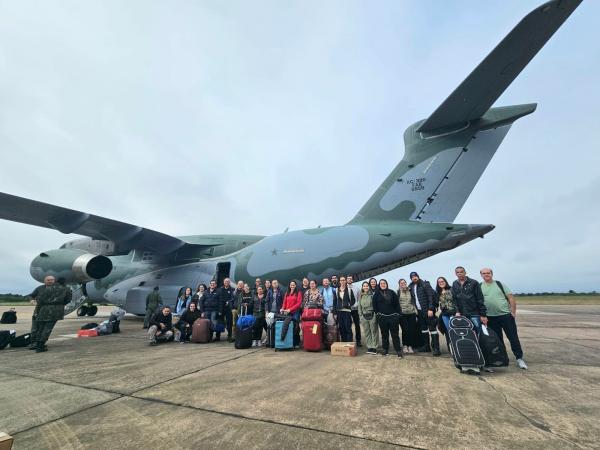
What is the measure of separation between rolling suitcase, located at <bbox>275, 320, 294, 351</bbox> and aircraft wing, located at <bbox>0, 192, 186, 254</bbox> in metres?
6.70

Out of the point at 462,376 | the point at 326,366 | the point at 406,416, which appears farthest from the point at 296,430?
the point at 462,376

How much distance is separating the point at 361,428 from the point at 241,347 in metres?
4.19

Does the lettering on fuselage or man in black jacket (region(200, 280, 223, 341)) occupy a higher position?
the lettering on fuselage

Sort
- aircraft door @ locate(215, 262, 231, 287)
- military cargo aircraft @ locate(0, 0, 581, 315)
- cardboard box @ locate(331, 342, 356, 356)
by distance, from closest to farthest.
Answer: cardboard box @ locate(331, 342, 356, 356) → military cargo aircraft @ locate(0, 0, 581, 315) → aircraft door @ locate(215, 262, 231, 287)

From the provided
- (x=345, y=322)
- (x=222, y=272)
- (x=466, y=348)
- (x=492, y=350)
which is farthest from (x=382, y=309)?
(x=222, y=272)

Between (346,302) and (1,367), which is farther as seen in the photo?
(346,302)

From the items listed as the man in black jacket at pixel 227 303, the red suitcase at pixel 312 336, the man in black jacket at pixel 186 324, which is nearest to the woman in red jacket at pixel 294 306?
the red suitcase at pixel 312 336

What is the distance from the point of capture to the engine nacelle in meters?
9.86

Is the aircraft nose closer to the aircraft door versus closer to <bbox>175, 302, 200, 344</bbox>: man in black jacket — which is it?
<bbox>175, 302, 200, 344</bbox>: man in black jacket

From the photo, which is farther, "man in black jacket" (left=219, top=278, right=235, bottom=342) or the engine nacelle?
the engine nacelle

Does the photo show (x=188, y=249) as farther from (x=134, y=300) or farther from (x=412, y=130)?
(x=412, y=130)

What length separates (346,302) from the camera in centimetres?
606

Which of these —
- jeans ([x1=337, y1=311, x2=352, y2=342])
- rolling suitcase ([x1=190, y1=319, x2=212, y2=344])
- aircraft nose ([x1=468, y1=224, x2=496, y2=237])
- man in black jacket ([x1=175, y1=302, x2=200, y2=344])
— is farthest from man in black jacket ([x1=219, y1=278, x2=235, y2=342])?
aircraft nose ([x1=468, y1=224, x2=496, y2=237])

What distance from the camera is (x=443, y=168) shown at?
7.92 meters
